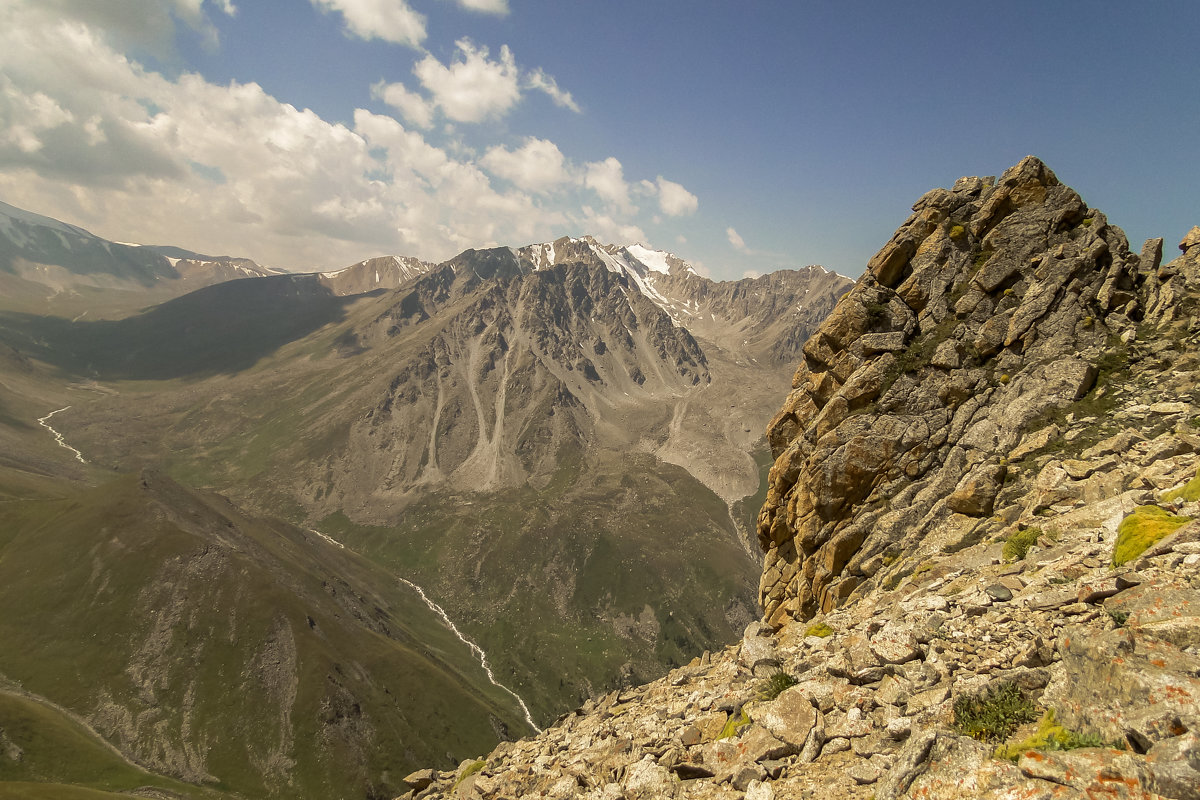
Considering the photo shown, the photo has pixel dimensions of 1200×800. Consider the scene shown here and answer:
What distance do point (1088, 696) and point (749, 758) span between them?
8.11 m

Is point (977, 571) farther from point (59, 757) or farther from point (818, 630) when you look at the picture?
point (59, 757)

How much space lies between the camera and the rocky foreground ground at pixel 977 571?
31.6ft

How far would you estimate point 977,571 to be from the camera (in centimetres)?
2053

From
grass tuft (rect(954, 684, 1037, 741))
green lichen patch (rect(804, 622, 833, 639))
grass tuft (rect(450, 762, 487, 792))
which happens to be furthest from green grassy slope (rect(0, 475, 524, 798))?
grass tuft (rect(954, 684, 1037, 741))

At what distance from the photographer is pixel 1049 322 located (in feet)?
108

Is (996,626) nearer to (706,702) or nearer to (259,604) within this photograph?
(706,702)

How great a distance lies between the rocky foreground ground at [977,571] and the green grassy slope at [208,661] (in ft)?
465

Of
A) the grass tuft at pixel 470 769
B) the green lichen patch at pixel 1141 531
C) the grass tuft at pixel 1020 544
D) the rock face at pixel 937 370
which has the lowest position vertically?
the grass tuft at pixel 470 769

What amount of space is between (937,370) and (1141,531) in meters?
22.3

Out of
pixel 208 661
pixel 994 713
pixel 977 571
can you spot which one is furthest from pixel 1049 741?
pixel 208 661

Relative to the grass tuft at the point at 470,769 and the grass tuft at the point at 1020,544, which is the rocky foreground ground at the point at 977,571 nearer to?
the grass tuft at the point at 1020,544

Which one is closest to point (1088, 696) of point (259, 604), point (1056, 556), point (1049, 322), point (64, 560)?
point (1056, 556)

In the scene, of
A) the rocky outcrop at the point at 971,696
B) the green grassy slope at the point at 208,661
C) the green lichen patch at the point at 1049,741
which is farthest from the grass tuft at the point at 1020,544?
the green grassy slope at the point at 208,661

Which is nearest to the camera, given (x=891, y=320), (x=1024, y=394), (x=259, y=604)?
(x=1024, y=394)
